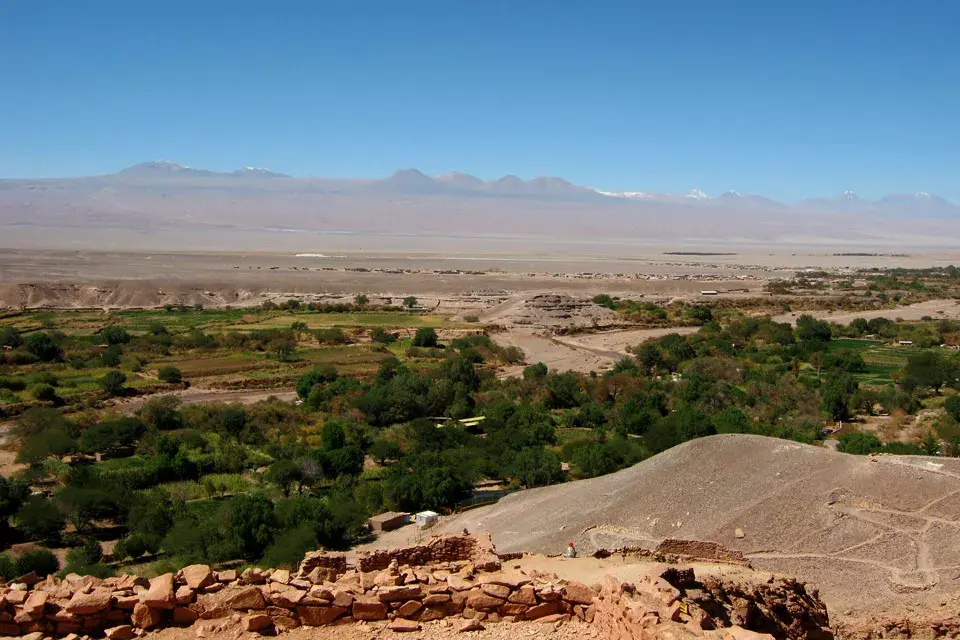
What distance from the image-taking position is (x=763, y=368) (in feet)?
121

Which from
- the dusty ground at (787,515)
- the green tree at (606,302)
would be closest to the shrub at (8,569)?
the dusty ground at (787,515)

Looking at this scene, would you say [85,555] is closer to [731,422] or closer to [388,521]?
[388,521]

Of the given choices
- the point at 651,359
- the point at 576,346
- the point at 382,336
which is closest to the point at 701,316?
the point at 576,346

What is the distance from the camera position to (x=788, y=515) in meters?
14.1

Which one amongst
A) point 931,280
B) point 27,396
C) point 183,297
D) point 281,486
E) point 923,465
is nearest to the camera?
point 923,465

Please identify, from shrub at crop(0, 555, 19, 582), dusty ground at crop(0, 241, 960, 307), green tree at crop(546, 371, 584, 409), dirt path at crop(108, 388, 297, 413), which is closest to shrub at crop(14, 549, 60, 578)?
shrub at crop(0, 555, 19, 582)

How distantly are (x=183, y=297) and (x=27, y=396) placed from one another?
124 feet

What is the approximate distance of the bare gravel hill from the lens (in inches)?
481

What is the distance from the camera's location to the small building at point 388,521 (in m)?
17.4

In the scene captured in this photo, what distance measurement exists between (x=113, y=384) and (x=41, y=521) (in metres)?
16.1

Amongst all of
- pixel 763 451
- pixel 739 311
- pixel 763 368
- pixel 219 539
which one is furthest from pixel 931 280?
pixel 219 539

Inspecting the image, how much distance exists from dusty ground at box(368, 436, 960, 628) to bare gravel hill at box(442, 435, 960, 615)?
0.07ft

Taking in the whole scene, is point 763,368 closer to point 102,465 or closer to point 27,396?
point 102,465

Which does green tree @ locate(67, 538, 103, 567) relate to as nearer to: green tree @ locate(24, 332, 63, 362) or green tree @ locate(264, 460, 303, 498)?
green tree @ locate(264, 460, 303, 498)
